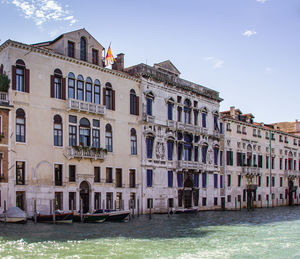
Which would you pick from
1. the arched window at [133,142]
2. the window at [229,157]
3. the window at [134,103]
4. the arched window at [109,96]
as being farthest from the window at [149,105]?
the window at [229,157]

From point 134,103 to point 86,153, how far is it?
6.23 m

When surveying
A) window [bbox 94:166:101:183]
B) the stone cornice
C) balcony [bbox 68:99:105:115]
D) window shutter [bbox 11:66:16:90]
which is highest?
the stone cornice

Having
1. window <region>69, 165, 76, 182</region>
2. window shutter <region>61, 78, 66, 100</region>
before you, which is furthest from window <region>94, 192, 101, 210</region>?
window shutter <region>61, 78, 66, 100</region>

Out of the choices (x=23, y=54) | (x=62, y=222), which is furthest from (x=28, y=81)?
(x=62, y=222)

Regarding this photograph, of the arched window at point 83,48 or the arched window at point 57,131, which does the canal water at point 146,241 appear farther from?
the arched window at point 83,48

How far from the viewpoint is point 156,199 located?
33.0 meters

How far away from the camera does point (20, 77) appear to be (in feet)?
83.1

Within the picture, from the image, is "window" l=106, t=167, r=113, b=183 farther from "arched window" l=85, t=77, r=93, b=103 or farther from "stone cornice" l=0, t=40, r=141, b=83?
"stone cornice" l=0, t=40, r=141, b=83

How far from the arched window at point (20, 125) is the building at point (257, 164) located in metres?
21.3

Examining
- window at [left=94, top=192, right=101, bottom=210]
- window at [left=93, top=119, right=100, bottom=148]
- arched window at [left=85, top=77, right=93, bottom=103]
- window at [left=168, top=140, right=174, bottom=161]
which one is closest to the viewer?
window at [left=94, top=192, right=101, bottom=210]

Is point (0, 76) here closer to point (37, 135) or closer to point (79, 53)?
point (37, 135)

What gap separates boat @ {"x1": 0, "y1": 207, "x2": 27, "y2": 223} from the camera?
2211 cm

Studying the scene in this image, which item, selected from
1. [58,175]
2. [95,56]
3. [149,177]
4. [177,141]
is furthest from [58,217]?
[177,141]

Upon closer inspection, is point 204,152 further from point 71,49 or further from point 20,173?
point 20,173
